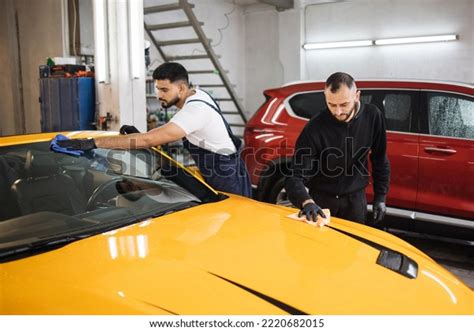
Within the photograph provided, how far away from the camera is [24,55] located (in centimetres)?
719

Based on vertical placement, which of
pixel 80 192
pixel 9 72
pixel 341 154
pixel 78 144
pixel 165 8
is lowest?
pixel 80 192

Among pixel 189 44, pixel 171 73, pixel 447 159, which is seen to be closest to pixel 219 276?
pixel 171 73

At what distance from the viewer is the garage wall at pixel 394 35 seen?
7868 millimetres

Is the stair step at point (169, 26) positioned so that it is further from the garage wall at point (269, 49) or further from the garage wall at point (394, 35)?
the garage wall at point (394, 35)

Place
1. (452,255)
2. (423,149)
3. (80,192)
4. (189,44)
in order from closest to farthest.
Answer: (80,192), (423,149), (452,255), (189,44)

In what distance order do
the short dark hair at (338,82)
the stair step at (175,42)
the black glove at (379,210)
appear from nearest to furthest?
the short dark hair at (338,82), the black glove at (379,210), the stair step at (175,42)

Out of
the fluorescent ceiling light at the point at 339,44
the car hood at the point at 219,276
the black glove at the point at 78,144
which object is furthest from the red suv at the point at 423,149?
the fluorescent ceiling light at the point at 339,44

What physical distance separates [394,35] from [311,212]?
22.9 ft

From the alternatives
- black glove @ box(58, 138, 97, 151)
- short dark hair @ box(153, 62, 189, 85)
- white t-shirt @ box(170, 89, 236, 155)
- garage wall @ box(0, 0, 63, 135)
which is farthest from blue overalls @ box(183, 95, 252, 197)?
garage wall @ box(0, 0, 63, 135)

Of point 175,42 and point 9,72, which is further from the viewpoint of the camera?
point 175,42

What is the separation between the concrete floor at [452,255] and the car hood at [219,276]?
1931 millimetres

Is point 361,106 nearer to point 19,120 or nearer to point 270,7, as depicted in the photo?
point 19,120

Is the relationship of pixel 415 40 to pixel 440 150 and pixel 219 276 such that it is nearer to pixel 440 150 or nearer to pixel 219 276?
pixel 440 150

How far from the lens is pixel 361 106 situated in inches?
116
